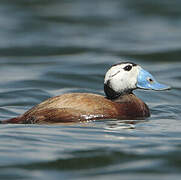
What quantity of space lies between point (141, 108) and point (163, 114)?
27.2 inches

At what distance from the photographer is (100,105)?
11.1 metres

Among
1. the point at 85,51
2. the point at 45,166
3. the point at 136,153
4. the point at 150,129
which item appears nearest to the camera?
the point at 45,166

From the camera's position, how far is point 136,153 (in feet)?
29.4

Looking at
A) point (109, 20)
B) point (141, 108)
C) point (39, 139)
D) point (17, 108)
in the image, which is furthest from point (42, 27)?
point (39, 139)

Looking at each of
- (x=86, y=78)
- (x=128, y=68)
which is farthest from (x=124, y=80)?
(x=86, y=78)

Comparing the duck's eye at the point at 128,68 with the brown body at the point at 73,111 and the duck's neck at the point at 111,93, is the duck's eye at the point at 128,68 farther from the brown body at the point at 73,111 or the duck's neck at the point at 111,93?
the brown body at the point at 73,111

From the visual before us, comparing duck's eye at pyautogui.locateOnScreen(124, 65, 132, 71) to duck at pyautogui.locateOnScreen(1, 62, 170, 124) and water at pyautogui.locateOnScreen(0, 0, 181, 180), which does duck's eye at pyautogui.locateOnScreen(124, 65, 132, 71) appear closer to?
duck at pyautogui.locateOnScreen(1, 62, 170, 124)

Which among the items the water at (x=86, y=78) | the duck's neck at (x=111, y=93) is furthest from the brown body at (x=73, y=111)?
the duck's neck at (x=111, y=93)

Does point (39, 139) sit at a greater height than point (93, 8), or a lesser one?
lesser

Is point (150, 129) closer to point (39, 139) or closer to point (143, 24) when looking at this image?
point (39, 139)

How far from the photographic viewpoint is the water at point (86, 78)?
8555mm

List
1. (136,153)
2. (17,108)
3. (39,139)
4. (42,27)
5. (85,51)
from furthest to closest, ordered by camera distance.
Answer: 1. (42,27)
2. (85,51)
3. (17,108)
4. (39,139)
5. (136,153)

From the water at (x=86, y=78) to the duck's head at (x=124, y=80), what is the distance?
2.16 feet

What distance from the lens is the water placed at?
8555mm
